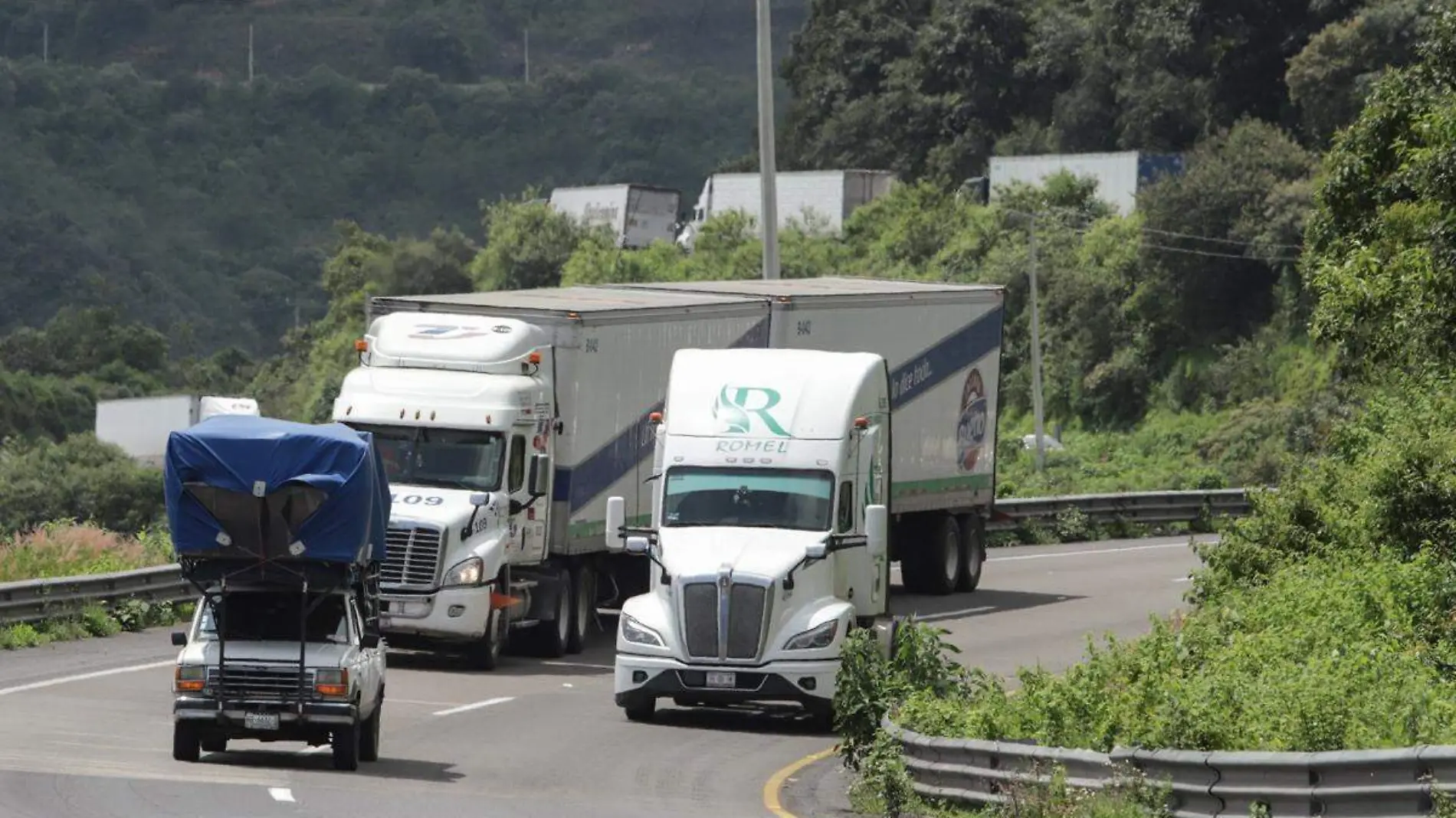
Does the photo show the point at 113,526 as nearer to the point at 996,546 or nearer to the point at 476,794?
the point at 996,546

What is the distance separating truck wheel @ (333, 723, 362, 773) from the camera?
20.3 metres

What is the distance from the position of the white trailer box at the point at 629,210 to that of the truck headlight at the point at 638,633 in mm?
95721

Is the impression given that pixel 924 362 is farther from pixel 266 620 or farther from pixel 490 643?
pixel 266 620

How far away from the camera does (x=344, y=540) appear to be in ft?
66.8

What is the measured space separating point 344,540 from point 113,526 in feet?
221

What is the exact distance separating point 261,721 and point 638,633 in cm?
513

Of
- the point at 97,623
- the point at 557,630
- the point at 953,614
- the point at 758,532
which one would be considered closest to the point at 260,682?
the point at 758,532

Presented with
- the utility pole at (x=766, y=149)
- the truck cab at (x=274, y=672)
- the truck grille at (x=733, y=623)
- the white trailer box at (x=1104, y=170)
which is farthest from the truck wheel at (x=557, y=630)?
the white trailer box at (x=1104, y=170)

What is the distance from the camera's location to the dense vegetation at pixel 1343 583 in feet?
57.9

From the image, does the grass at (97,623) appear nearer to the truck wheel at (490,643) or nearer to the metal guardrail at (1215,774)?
the truck wheel at (490,643)

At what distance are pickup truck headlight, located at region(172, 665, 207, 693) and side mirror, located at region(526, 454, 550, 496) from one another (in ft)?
30.5

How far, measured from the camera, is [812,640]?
79.2 ft

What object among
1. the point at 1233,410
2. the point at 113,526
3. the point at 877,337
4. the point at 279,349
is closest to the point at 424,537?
the point at 877,337

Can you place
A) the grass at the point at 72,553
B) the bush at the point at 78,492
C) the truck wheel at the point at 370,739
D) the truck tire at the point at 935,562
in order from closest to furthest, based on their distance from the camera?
the truck wheel at the point at 370,739 → the grass at the point at 72,553 → the truck tire at the point at 935,562 → the bush at the point at 78,492
